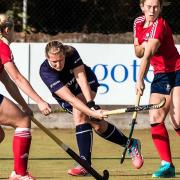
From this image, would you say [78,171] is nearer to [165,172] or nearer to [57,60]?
[165,172]

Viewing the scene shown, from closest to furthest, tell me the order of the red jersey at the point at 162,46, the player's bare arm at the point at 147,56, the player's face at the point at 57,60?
1. the player's face at the point at 57,60
2. the player's bare arm at the point at 147,56
3. the red jersey at the point at 162,46

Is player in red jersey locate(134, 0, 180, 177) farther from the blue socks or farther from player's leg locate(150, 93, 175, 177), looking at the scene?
the blue socks

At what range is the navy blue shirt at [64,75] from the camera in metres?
8.20

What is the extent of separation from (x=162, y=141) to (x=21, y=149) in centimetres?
148

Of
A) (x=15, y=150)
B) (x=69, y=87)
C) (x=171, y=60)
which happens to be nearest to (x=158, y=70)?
(x=171, y=60)

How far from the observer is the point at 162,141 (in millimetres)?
8344

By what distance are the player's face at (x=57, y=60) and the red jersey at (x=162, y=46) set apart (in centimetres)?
79

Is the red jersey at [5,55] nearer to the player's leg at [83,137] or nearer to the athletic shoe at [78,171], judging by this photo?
the player's leg at [83,137]

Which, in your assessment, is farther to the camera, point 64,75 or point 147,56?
point 64,75

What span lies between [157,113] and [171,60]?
484 mm

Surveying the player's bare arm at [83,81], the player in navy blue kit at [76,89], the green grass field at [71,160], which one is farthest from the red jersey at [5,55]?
the green grass field at [71,160]

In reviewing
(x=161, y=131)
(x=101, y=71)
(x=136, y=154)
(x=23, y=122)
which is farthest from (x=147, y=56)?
(x=101, y=71)

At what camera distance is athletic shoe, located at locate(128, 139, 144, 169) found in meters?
8.34

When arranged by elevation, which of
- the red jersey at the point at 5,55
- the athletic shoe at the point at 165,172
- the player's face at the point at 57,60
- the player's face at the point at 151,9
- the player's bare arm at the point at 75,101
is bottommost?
the athletic shoe at the point at 165,172
